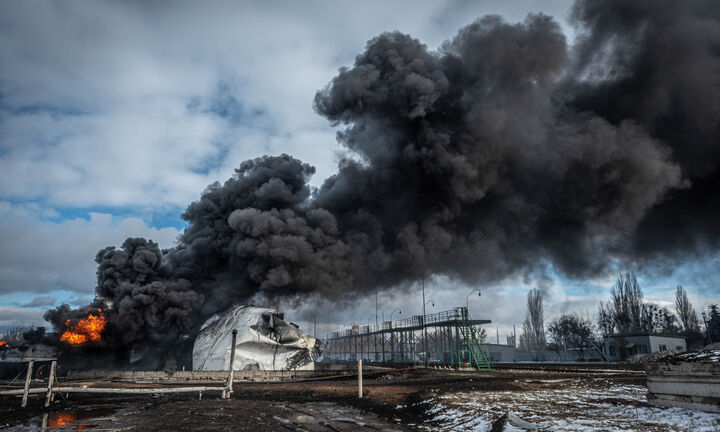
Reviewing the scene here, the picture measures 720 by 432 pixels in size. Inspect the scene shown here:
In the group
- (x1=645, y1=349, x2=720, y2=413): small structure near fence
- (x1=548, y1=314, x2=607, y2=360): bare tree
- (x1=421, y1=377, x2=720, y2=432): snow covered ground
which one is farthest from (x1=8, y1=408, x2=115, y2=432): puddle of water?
(x1=548, y1=314, x2=607, y2=360): bare tree

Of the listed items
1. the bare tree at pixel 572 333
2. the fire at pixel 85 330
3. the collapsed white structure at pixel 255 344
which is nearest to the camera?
the collapsed white structure at pixel 255 344

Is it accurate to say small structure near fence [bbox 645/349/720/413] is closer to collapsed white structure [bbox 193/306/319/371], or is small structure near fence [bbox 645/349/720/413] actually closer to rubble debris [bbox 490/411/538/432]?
rubble debris [bbox 490/411/538/432]

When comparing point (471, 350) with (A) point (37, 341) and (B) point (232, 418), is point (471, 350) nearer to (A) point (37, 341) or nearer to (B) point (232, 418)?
(B) point (232, 418)

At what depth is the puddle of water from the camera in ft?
39.5

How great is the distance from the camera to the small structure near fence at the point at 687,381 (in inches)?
312

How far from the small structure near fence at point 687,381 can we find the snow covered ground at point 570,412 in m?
0.24

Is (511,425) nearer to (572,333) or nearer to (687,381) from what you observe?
(687,381)

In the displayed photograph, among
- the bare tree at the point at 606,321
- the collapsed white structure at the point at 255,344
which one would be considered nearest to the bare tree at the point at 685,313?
the bare tree at the point at 606,321

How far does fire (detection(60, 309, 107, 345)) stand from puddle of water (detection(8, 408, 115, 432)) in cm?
2493

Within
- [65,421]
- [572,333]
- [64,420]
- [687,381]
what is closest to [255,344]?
[64,420]

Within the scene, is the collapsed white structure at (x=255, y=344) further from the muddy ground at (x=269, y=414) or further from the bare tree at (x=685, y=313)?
the bare tree at (x=685, y=313)

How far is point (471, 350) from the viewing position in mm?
35188

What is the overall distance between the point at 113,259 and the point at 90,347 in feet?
28.2

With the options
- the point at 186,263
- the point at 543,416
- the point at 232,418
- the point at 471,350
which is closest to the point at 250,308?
the point at 186,263
